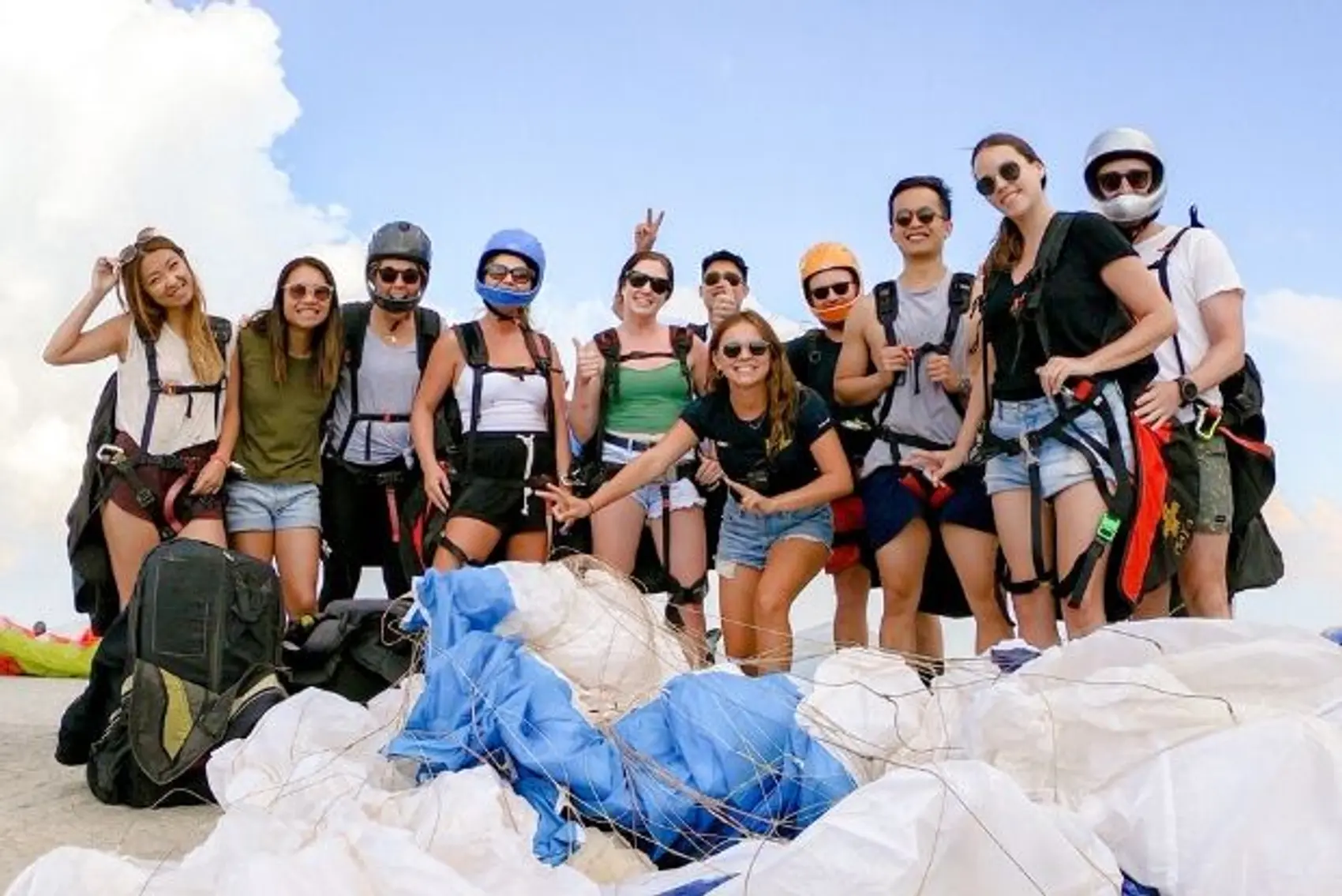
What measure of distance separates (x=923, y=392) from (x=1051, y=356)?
3.12 feet

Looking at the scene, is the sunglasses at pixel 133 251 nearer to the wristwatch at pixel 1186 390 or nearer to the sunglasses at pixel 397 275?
the sunglasses at pixel 397 275

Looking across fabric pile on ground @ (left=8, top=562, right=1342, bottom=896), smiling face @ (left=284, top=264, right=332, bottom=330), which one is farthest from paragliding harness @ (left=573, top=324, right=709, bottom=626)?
fabric pile on ground @ (left=8, top=562, right=1342, bottom=896)

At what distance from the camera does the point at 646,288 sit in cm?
530

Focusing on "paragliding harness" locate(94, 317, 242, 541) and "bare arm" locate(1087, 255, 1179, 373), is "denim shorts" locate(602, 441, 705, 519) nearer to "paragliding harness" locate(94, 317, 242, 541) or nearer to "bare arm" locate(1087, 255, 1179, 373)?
"paragliding harness" locate(94, 317, 242, 541)

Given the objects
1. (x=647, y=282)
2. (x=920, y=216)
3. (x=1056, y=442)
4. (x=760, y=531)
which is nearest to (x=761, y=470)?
(x=760, y=531)

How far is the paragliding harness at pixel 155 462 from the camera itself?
4.82 m

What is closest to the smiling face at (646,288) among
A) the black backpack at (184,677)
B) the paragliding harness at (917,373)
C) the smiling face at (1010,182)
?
the paragliding harness at (917,373)

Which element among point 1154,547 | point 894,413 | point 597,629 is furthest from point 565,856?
point 894,413

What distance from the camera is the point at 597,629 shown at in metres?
3.47

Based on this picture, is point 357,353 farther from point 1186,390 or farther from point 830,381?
point 1186,390

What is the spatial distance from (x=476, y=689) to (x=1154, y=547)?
2137 millimetres

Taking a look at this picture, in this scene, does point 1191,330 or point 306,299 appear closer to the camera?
point 1191,330

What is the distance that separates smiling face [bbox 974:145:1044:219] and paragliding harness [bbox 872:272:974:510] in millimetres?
720

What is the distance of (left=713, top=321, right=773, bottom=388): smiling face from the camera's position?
4738 mm
